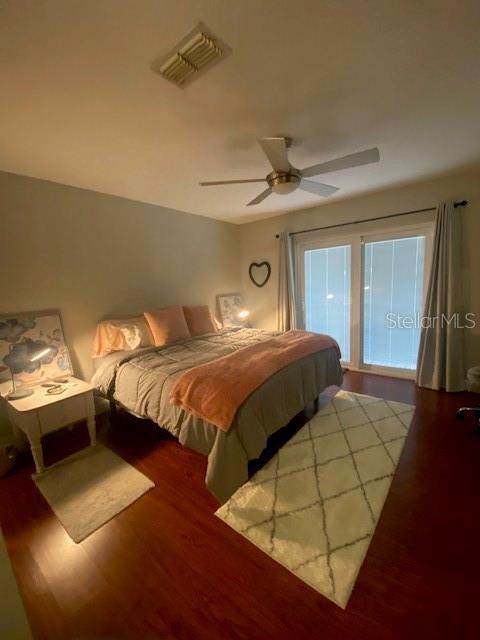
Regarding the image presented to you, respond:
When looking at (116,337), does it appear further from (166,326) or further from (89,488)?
(89,488)

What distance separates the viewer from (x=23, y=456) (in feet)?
7.21

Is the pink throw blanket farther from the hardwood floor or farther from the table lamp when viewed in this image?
the table lamp

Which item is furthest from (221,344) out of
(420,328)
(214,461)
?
(420,328)

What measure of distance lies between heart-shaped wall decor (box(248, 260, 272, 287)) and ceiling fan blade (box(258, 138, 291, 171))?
260 centimetres

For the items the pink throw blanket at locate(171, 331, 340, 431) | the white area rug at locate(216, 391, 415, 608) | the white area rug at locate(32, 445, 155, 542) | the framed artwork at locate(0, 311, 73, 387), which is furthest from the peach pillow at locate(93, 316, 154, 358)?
the white area rug at locate(216, 391, 415, 608)

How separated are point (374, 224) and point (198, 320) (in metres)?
2.65

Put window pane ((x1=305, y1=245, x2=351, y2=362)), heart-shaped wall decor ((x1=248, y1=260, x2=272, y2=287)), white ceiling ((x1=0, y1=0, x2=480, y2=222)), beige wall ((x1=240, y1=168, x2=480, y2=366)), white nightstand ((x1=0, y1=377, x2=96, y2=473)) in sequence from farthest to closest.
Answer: heart-shaped wall decor ((x1=248, y1=260, x2=272, y2=287)) < window pane ((x1=305, y1=245, x2=351, y2=362)) < beige wall ((x1=240, y1=168, x2=480, y2=366)) < white nightstand ((x1=0, y1=377, x2=96, y2=473)) < white ceiling ((x1=0, y1=0, x2=480, y2=222))

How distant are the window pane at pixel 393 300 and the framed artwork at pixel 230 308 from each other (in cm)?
201

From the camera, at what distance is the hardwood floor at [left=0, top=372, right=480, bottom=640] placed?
108cm

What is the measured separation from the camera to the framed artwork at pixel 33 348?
2.23 meters

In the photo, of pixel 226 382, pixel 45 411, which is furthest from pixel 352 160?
pixel 45 411

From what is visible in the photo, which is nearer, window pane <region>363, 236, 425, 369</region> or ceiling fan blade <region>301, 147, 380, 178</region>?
ceiling fan blade <region>301, 147, 380, 178</region>

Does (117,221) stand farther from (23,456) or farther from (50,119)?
(23,456)

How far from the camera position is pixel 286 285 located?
419 cm
